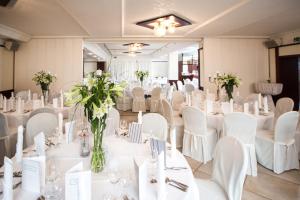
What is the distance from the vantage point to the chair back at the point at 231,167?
5.24ft

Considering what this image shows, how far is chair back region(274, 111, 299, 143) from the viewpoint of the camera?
3031 millimetres

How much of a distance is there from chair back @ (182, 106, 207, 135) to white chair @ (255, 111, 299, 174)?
0.92 metres

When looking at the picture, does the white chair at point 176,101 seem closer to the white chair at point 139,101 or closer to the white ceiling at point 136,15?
the white ceiling at point 136,15

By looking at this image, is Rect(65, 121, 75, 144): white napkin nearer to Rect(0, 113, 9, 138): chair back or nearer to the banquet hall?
the banquet hall

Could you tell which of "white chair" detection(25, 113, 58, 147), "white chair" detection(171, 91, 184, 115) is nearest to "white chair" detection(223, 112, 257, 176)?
"white chair" detection(25, 113, 58, 147)

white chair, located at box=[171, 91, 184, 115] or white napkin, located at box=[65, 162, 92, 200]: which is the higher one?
white chair, located at box=[171, 91, 184, 115]

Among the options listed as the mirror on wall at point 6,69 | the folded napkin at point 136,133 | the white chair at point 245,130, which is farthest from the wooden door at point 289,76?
the mirror on wall at point 6,69

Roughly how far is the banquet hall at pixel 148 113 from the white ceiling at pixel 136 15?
4cm

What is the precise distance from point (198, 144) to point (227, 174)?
75.3 inches

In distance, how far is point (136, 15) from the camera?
4613mm

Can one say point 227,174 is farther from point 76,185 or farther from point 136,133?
point 76,185

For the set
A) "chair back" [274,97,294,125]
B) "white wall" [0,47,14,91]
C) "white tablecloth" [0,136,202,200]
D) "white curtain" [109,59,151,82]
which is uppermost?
"white curtain" [109,59,151,82]

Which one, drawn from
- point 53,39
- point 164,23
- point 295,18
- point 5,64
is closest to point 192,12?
point 164,23

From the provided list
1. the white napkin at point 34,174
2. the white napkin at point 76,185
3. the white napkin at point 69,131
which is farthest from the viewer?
the white napkin at point 69,131
